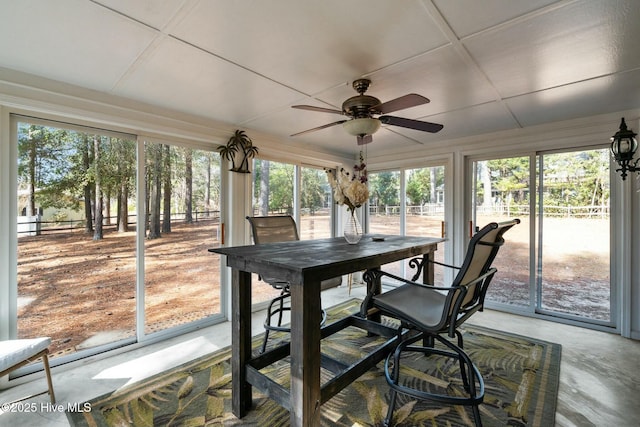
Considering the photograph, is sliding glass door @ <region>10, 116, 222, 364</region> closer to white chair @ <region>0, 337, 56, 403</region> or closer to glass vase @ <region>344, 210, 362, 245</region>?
white chair @ <region>0, 337, 56, 403</region>

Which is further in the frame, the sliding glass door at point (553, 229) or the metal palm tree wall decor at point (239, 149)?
the metal palm tree wall decor at point (239, 149)

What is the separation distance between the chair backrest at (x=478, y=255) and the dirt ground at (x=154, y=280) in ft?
7.66

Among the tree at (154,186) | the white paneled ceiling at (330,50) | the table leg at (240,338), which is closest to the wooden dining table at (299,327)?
the table leg at (240,338)

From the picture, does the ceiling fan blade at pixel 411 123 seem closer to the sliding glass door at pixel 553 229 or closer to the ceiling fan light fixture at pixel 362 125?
the ceiling fan light fixture at pixel 362 125

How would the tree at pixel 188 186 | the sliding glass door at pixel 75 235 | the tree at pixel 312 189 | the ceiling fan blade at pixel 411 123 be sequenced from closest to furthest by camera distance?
the ceiling fan blade at pixel 411 123 < the sliding glass door at pixel 75 235 < the tree at pixel 188 186 < the tree at pixel 312 189

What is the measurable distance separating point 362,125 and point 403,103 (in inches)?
12.4

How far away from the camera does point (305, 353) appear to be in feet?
4.46

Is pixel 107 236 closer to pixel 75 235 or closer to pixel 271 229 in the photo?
pixel 75 235

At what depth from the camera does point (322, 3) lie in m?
1.31

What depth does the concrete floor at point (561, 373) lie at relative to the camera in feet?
5.65

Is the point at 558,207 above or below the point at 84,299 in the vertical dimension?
above

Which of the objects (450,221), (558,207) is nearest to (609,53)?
(558,207)

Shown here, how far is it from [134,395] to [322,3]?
8.74ft

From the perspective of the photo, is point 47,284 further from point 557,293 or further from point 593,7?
point 557,293
